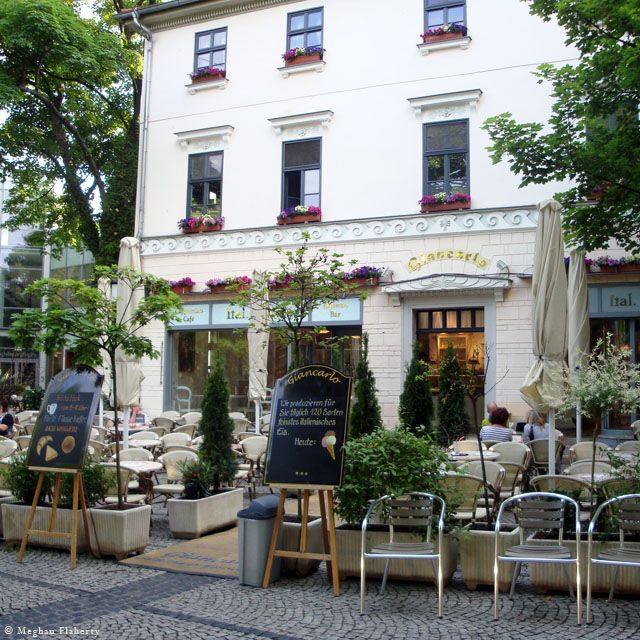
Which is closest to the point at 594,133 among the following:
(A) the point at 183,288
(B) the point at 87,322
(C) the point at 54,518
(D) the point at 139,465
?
(B) the point at 87,322

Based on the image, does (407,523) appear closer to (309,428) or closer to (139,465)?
(309,428)

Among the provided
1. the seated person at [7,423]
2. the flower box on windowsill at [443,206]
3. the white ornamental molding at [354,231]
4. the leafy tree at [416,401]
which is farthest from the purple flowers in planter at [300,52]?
the seated person at [7,423]

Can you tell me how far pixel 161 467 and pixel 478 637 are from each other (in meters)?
5.38

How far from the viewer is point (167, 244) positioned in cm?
2039

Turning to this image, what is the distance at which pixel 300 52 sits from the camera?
63.2 ft

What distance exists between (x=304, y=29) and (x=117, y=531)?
15423 mm

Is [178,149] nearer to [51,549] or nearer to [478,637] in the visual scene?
[51,549]

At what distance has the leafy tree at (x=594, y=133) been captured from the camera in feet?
35.7

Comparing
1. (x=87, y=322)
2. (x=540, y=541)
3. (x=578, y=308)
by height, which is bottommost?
(x=540, y=541)

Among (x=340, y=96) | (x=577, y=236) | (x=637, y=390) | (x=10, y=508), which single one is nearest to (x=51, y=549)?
(x=10, y=508)

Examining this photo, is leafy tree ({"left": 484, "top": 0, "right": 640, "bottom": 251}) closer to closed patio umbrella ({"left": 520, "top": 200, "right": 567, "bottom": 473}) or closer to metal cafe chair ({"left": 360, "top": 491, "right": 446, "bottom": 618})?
closed patio umbrella ({"left": 520, "top": 200, "right": 567, "bottom": 473})

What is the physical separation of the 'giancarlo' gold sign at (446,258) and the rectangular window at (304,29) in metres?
6.45

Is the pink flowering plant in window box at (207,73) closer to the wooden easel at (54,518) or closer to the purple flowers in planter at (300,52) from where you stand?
the purple flowers in planter at (300,52)

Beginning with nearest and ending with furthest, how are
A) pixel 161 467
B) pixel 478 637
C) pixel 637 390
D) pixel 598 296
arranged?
1. pixel 478 637
2. pixel 637 390
3. pixel 161 467
4. pixel 598 296
